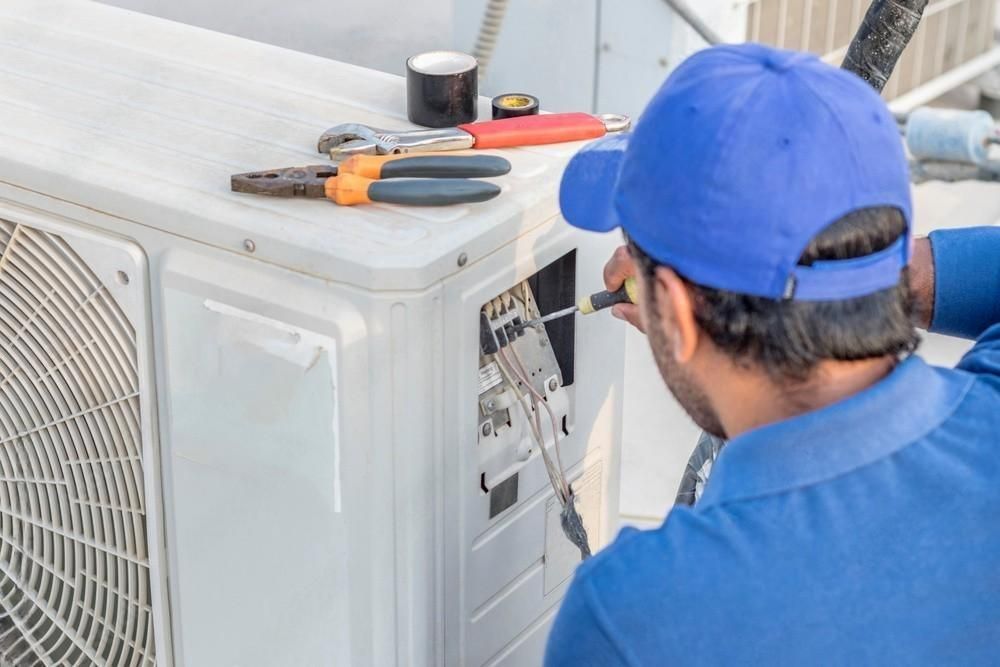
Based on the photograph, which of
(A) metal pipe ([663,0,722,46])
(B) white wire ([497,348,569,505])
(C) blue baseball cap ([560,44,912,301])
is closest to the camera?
Answer: (C) blue baseball cap ([560,44,912,301])

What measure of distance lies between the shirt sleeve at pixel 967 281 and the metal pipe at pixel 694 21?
1392 millimetres

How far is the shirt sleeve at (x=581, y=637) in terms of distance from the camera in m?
0.85

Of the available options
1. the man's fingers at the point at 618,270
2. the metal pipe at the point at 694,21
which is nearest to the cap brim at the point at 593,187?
the man's fingers at the point at 618,270

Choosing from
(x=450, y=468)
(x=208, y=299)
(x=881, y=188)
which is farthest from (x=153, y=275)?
(x=881, y=188)

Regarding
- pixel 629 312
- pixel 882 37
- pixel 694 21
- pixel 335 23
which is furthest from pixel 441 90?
pixel 335 23

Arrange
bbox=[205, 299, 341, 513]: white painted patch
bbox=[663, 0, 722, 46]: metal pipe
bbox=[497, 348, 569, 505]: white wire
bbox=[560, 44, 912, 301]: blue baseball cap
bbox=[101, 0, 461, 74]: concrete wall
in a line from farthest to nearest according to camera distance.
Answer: bbox=[101, 0, 461, 74]: concrete wall → bbox=[663, 0, 722, 46]: metal pipe → bbox=[497, 348, 569, 505]: white wire → bbox=[205, 299, 341, 513]: white painted patch → bbox=[560, 44, 912, 301]: blue baseball cap

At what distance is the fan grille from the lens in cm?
116

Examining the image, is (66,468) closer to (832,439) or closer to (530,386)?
(530,386)

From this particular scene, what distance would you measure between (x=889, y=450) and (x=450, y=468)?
38 centimetres

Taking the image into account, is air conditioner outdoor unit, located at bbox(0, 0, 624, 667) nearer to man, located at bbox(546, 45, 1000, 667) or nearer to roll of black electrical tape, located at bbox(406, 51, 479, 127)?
roll of black electrical tape, located at bbox(406, 51, 479, 127)

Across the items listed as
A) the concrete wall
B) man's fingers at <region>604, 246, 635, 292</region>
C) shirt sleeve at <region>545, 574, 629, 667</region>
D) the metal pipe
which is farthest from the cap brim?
the concrete wall

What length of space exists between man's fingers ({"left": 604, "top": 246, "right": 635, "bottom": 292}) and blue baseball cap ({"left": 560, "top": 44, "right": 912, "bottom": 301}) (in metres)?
0.21

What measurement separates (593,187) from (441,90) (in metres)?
0.27

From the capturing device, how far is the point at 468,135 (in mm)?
1208
